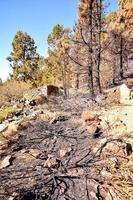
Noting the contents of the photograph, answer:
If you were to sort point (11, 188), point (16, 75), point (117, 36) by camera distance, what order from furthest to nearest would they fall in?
1. point (16, 75)
2. point (117, 36)
3. point (11, 188)

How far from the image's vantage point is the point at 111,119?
10.1 metres

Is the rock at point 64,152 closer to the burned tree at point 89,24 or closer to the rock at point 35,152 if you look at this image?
the rock at point 35,152

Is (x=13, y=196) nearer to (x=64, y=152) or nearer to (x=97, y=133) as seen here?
(x=64, y=152)

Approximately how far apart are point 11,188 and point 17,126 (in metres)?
3.81

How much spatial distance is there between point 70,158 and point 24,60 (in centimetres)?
3399

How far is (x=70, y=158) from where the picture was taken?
27.7 feet

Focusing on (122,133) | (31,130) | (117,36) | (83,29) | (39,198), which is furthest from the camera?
(117,36)

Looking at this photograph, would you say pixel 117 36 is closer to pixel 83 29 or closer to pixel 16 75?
pixel 83 29

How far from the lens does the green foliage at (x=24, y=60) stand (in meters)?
40.2

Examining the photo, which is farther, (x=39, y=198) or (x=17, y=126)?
(x=17, y=126)

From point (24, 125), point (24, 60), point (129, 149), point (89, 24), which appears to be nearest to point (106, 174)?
point (129, 149)

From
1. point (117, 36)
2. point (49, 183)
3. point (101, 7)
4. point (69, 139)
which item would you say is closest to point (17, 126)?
point (69, 139)

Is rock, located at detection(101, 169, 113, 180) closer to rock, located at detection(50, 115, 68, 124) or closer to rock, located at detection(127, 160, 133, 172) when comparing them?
rock, located at detection(127, 160, 133, 172)

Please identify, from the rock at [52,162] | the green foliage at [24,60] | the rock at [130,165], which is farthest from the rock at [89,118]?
the green foliage at [24,60]
